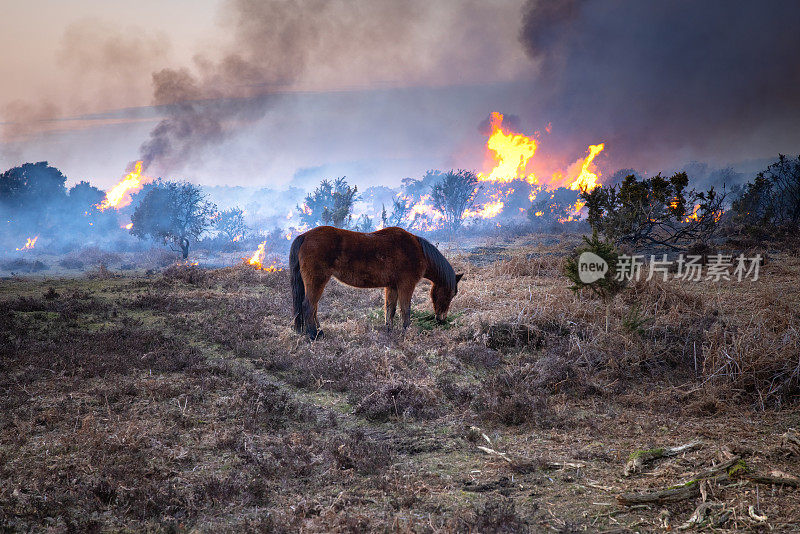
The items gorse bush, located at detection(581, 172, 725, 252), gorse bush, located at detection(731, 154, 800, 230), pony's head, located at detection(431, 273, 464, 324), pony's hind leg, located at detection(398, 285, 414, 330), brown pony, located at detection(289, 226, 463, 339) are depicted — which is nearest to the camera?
brown pony, located at detection(289, 226, 463, 339)

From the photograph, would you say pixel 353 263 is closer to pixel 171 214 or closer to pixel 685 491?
pixel 685 491

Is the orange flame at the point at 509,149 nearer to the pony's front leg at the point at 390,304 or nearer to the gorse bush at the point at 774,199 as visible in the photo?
the gorse bush at the point at 774,199

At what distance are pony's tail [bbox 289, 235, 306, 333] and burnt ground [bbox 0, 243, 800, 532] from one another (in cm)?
61

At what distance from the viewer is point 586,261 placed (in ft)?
29.4

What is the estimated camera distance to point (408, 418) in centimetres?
636

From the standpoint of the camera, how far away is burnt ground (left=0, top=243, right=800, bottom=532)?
3.92 metres

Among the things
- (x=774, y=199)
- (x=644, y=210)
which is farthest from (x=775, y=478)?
(x=774, y=199)

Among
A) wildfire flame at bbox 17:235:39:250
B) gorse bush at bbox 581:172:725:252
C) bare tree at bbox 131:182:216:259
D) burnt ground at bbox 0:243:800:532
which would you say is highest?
bare tree at bbox 131:182:216:259

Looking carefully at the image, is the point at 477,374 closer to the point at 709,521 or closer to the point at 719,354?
the point at 719,354

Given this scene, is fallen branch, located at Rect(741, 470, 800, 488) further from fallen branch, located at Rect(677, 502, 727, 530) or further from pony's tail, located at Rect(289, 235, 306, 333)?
pony's tail, located at Rect(289, 235, 306, 333)

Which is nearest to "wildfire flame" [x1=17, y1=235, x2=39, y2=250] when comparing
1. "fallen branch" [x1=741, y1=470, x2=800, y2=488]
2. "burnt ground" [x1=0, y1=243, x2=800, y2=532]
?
"burnt ground" [x1=0, y1=243, x2=800, y2=532]

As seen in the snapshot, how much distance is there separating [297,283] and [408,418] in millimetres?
5293

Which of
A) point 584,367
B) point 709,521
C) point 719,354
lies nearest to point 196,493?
point 709,521

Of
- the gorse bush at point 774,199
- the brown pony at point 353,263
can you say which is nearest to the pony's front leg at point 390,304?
the brown pony at point 353,263
